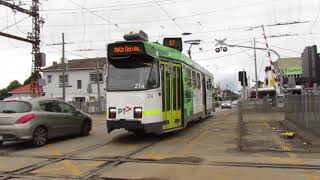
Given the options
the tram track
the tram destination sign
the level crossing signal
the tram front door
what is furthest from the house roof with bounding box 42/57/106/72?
the tram track

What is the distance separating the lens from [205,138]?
16.8 m

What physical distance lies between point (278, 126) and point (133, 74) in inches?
245

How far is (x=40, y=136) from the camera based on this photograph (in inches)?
601

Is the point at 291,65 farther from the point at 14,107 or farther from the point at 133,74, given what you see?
the point at 14,107

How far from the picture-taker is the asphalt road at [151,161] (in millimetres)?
9961

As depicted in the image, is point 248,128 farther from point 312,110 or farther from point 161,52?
point 161,52

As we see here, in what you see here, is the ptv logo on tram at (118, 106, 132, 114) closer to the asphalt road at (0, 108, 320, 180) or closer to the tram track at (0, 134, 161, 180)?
the asphalt road at (0, 108, 320, 180)

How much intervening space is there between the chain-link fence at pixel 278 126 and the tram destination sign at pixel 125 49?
364 centimetres

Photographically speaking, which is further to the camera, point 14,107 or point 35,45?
point 35,45

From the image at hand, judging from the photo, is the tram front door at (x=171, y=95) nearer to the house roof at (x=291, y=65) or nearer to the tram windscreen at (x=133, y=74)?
the tram windscreen at (x=133, y=74)

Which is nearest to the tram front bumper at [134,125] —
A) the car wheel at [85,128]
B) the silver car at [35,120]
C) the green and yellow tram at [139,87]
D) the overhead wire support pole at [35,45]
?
the green and yellow tram at [139,87]

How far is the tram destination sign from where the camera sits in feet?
50.2

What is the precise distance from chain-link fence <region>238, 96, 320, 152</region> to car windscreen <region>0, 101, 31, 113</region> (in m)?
6.65

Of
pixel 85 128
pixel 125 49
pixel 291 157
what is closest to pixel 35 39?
pixel 85 128
